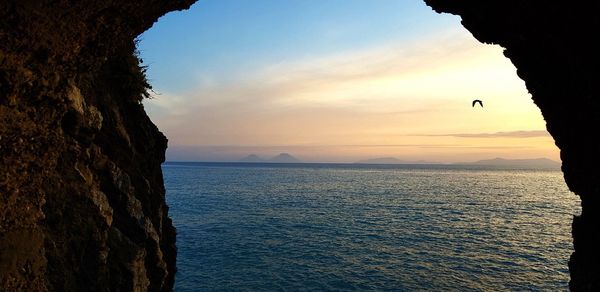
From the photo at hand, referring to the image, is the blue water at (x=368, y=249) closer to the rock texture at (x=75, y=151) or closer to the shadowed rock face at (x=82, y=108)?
the rock texture at (x=75, y=151)

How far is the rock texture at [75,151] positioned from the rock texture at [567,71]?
8546mm

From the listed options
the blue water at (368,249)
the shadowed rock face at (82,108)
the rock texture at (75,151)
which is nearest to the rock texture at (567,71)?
the shadowed rock face at (82,108)

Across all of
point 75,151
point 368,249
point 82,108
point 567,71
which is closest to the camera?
point 567,71

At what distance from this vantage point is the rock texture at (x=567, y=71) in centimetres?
706

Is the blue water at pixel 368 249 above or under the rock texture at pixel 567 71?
under

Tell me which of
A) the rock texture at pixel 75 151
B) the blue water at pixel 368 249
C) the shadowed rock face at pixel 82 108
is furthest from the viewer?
the blue water at pixel 368 249

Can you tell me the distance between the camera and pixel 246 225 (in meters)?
56.6

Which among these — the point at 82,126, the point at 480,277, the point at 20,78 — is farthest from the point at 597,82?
the point at 480,277

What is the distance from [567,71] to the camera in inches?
304

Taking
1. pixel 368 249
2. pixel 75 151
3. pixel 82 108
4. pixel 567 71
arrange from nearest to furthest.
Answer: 1. pixel 567 71
2. pixel 82 108
3. pixel 75 151
4. pixel 368 249

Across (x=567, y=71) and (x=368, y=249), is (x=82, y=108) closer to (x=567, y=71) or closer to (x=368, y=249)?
(x=567, y=71)

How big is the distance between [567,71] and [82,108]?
13036 millimetres

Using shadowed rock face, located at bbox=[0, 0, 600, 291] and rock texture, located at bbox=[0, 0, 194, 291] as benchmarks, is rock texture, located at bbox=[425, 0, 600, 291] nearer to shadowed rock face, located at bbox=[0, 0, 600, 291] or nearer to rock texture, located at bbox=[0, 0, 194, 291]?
shadowed rock face, located at bbox=[0, 0, 600, 291]

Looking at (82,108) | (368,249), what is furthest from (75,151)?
(368,249)
